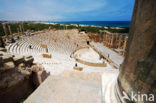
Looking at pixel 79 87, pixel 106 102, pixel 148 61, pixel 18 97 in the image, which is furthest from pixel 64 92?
pixel 18 97

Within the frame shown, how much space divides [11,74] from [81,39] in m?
25.9

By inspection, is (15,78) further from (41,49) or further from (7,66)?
(41,49)

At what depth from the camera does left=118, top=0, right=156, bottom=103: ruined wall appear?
1005 millimetres

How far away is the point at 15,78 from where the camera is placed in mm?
4660

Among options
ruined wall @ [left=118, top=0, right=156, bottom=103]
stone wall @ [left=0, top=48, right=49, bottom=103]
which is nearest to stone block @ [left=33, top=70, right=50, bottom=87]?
stone wall @ [left=0, top=48, right=49, bottom=103]

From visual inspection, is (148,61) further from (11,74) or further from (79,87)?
(11,74)

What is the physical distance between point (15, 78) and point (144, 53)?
599 centimetres

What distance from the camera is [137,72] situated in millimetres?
1261

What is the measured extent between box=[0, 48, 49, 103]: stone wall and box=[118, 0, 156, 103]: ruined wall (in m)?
5.23

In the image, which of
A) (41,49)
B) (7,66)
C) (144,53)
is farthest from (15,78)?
(41,49)

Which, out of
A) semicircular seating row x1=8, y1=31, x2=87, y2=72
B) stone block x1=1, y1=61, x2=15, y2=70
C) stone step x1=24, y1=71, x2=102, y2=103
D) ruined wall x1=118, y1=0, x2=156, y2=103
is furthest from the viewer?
semicircular seating row x1=8, y1=31, x2=87, y2=72

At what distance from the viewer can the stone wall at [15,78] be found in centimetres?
414

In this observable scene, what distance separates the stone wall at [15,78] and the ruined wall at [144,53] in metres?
5.23

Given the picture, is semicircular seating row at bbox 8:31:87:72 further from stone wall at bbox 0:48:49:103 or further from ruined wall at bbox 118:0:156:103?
ruined wall at bbox 118:0:156:103
